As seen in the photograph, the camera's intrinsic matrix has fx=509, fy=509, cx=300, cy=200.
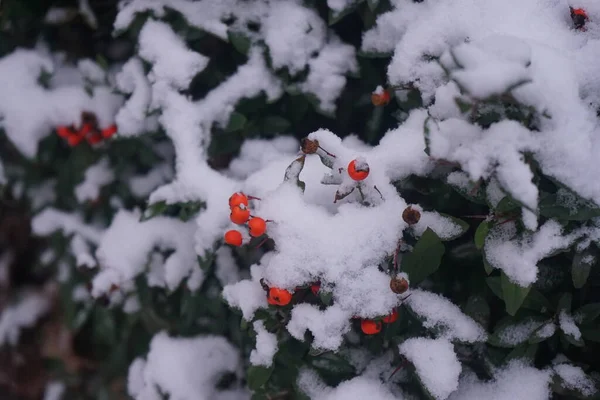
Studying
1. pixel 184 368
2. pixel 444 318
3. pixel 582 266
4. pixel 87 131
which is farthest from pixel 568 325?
pixel 87 131

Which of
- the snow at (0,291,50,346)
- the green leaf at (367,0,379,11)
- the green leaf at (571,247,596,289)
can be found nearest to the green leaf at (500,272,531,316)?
the green leaf at (571,247,596,289)

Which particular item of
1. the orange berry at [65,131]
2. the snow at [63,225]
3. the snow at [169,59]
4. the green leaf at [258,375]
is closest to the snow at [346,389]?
the green leaf at [258,375]

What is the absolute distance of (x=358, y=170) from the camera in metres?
1.21

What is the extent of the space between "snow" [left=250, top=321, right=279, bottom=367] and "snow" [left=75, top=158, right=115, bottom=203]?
104 centimetres

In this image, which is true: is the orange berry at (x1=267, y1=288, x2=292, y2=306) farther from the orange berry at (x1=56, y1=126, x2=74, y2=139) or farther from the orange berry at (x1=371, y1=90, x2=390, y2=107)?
the orange berry at (x1=56, y1=126, x2=74, y2=139)

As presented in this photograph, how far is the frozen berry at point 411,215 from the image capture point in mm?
1222

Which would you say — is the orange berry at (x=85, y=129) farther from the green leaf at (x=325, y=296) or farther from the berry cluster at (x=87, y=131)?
the green leaf at (x=325, y=296)

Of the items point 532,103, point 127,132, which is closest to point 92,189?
point 127,132

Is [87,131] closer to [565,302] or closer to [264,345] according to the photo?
[264,345]

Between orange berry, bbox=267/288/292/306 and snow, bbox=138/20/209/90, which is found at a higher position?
snow, bbox=138/20/209/90

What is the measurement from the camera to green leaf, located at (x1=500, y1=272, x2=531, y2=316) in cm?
118

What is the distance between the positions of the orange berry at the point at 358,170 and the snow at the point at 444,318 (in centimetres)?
36

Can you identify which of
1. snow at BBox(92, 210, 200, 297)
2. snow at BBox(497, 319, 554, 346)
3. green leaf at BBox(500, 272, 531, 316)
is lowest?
snow at BBox(92, 210, 200, 297)

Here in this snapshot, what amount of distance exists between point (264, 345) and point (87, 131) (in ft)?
3.68
